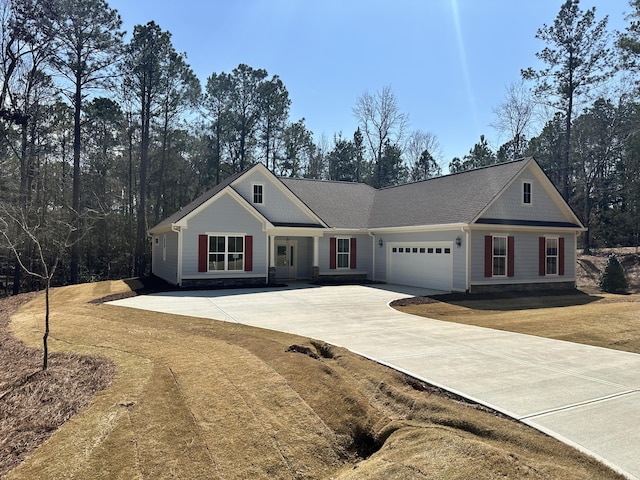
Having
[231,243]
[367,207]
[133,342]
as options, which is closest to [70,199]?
[231,243]

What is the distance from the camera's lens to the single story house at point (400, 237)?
17406 mm

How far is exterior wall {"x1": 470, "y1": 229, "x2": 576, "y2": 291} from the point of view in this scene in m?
16.8

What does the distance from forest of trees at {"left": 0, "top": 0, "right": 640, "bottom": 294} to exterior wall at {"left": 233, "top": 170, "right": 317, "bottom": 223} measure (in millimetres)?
6952

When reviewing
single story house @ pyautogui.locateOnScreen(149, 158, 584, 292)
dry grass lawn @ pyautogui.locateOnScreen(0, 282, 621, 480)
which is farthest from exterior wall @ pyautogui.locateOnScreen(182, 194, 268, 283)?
dry grass lawn @ pyautogui.locateOnScreen(0, 282, 621, 480)

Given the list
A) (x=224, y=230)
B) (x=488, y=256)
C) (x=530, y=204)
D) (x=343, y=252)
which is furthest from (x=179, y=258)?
(x=530, y=204)

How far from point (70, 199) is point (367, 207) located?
61.7 feet

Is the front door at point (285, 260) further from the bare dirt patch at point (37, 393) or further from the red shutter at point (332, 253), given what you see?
the bare dirt patch at point (37, 393)

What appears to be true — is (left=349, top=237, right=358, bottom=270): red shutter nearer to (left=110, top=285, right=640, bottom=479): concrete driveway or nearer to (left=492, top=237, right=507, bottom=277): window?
(left=492, top=237, right=507, bottom=277): window

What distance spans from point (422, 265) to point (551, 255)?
5650mm

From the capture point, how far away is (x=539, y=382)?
5.89 m

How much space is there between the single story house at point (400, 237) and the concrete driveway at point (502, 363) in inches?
210

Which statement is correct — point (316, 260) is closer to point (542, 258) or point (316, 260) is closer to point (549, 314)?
point (542, 258)

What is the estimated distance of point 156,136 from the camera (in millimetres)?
31219

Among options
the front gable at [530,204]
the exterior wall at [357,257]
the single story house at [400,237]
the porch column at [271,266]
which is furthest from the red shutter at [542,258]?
the porch column at [271,266]
